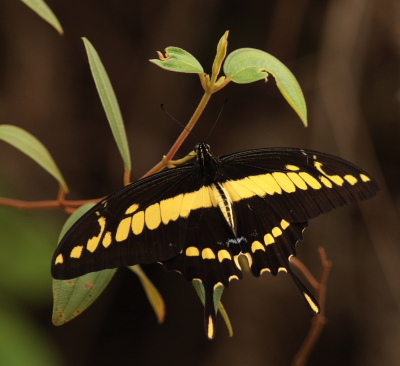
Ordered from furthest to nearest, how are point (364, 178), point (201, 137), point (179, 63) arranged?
1. point (201, 137)
2. point (364, 178)
3. point (179, 63)

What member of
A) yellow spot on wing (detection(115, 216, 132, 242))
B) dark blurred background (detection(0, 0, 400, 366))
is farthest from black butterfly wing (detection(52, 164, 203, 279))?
dark blurred background (detection(0, 0, 400, 366))

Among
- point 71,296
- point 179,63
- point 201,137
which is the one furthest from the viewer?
point 201,137

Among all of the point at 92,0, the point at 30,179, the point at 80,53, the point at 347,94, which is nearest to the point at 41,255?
the point at 30,179

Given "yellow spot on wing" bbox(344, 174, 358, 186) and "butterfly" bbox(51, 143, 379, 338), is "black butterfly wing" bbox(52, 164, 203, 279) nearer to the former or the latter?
"butterfly" bbox(51, 143, 379, 338)

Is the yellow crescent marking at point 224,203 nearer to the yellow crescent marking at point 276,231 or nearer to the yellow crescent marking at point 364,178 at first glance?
the yellow crescent marking at point 276,231

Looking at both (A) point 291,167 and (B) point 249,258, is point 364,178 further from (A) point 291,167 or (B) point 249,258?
(B) point 249,258

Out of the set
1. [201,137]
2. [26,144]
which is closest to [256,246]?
[26,144]
